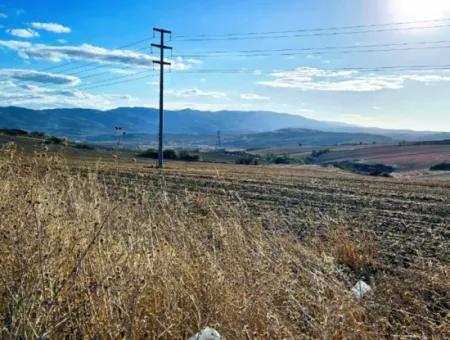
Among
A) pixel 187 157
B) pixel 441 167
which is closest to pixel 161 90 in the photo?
pixel 187 157

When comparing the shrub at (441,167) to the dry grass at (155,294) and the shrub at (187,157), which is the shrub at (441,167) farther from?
the dry grass at (155,294)

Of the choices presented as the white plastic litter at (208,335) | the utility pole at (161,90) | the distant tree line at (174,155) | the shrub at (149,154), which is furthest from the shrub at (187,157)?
the white plastic litter at (208,335)

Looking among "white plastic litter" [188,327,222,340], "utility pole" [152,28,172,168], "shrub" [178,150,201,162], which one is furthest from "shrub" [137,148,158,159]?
"white plastic litter" [188,327,222,340]

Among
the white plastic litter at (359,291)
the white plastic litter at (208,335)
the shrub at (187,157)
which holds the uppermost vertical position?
the white plastic litter at (208,335)

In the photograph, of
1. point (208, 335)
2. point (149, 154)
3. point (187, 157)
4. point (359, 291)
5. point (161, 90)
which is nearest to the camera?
point (208, 335)

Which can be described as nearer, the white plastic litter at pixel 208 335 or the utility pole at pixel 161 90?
the white plastic litter at pixel 208 335

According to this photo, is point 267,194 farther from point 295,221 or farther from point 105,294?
point 105,294

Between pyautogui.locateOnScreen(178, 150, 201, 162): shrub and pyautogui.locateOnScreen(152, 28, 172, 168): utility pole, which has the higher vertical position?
pyautogui.locateOnScreen(152, 28, 172, 168): utility pole

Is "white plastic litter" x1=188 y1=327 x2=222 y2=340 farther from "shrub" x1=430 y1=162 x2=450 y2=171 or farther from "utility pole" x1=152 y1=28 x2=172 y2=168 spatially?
"shrub" x1=430 y1=162 x2=450 y2=171

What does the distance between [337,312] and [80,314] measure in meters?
2.16

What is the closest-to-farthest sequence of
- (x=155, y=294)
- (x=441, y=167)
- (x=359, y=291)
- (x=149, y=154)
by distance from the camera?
(x=155, y=294) < (x=359, y=291) < (x=441, y=167) < (x=149, y=154)

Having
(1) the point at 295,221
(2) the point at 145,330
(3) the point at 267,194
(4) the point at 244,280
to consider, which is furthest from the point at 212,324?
(3) the point at 267,194

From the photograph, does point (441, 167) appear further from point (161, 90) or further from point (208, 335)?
point (208, 335)

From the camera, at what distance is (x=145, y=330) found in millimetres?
3822
